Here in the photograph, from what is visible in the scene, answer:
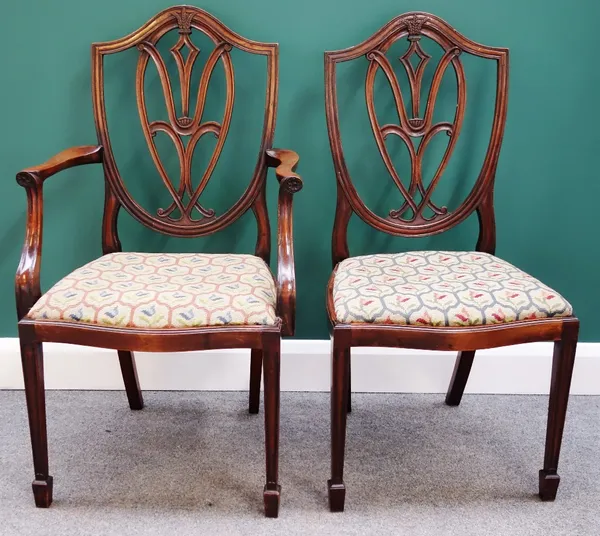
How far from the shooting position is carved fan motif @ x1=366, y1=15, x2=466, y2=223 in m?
1.72

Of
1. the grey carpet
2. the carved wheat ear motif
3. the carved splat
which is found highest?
the carved wheat ear motif

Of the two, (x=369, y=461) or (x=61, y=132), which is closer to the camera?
(x=369, y=461)

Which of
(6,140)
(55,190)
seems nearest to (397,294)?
(55,190)

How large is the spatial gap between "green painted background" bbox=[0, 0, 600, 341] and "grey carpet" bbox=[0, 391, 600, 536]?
0.33 metres

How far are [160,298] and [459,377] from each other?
3.06 ft

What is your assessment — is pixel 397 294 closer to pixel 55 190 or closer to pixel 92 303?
pixel 92 303

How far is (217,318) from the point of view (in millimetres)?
1390

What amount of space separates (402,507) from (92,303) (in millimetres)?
806

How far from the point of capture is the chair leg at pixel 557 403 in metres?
1.47

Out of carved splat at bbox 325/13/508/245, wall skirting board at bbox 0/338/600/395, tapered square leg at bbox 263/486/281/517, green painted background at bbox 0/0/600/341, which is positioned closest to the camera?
tapered square leg at bbox 263/486/281/517

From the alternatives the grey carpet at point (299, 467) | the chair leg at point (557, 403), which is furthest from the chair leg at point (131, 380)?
the chair leg at point (557, 403)

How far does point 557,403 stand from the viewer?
4.99 feet

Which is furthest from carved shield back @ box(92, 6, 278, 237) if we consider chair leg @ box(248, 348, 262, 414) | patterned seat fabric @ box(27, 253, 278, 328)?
chair leg @ box(248, 348, 262, 414)

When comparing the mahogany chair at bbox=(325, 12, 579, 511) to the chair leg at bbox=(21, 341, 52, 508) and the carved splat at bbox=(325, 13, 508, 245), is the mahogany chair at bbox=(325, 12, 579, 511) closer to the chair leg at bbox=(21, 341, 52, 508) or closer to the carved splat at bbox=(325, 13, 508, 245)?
the carved splat at bbox=(325, 13, 508, 245)
